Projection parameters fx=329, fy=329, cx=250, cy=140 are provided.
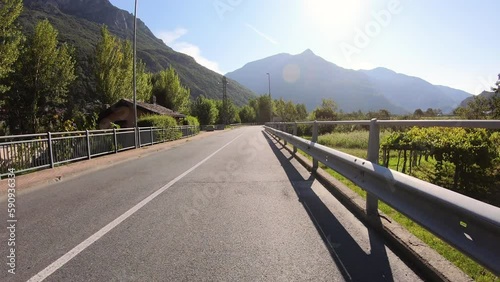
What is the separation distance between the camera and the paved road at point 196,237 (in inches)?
121

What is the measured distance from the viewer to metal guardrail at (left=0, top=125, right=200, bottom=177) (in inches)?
362

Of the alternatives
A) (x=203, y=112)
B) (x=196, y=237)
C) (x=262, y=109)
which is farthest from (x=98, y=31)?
(x=196, y=237)

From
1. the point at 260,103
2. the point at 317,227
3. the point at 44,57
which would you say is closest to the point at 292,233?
the point at 317,227

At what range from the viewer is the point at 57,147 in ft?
37.0

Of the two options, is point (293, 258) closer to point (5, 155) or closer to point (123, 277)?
point (123, 277)

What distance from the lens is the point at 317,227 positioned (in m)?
4.37

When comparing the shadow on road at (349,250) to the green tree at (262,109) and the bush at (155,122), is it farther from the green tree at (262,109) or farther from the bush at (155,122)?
the green tree at (262,109)

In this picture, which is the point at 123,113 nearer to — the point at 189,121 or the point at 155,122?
the point at 189,121

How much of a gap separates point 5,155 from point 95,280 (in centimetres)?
802

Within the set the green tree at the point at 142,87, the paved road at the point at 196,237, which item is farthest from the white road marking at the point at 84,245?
the green tree at the point at 142,87

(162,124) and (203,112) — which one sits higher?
(203,112)

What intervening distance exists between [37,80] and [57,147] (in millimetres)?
37417

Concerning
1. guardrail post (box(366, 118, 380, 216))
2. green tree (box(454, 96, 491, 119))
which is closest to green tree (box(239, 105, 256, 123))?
green tree (box(454, 96, 491, 119))

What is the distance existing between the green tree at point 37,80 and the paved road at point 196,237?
4100cm
